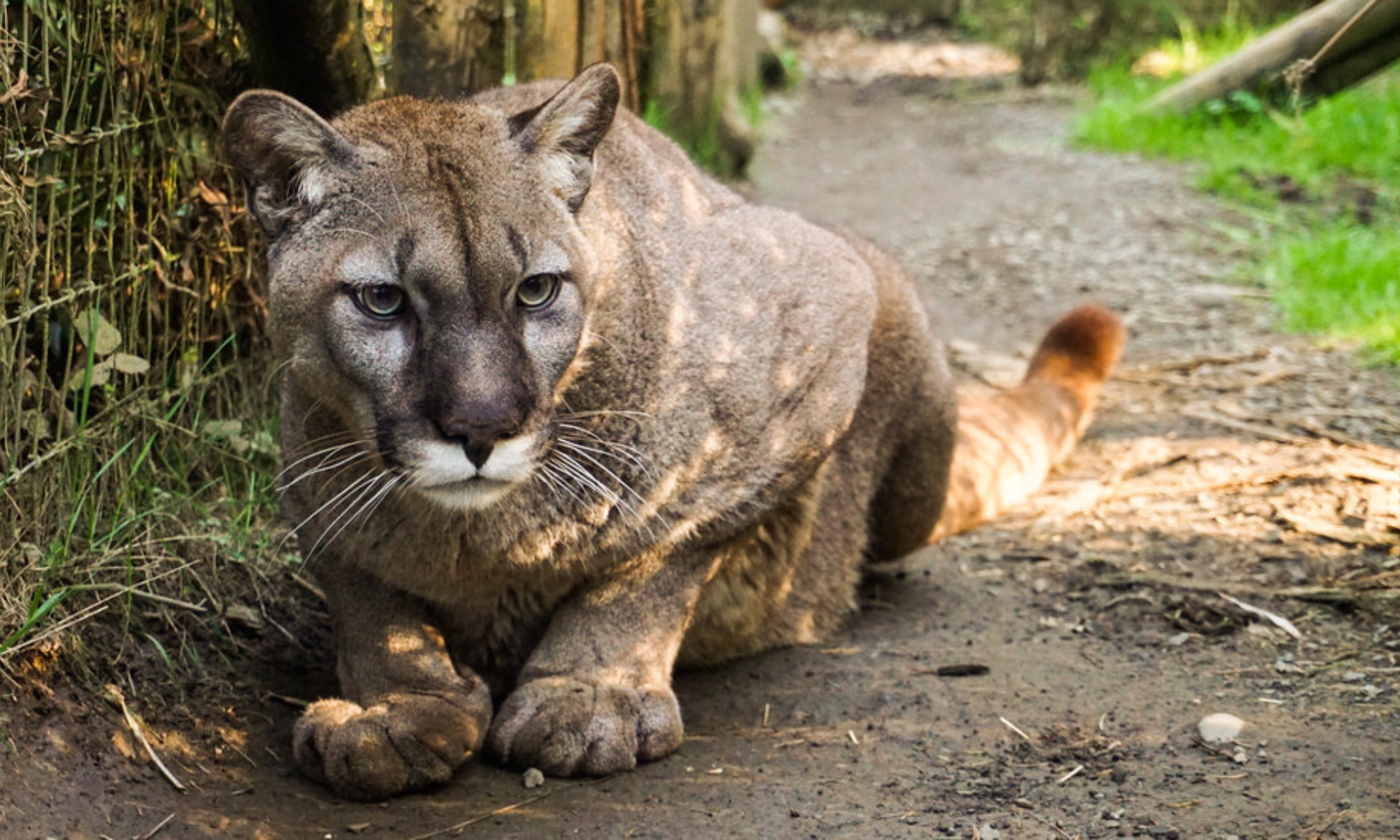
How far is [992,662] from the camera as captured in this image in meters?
4.09

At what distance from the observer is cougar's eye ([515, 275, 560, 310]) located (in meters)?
3.21

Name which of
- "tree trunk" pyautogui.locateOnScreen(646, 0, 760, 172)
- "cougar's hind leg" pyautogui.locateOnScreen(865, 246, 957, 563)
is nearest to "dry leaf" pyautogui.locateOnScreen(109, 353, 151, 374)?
"cougar's hind leg" pyautogui.locateOnScreen(865, 246, 957, 563)

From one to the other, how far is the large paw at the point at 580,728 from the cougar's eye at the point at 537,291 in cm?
93

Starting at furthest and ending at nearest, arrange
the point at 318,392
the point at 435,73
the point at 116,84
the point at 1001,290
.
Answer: the point at 1001,290
the point at 435,73
the point at 116,84
the point at 318,392

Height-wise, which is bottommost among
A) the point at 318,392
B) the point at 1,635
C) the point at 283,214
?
the point at 1,635

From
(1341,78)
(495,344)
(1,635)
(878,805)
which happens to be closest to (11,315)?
(1,635)

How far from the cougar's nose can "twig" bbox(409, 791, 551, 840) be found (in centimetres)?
79

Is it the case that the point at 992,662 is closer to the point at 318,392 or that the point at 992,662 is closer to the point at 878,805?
the point at 878,805

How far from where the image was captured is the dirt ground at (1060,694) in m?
3.19

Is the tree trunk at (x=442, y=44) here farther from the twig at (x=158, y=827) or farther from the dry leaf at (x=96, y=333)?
the twig at (x=158, y=827)

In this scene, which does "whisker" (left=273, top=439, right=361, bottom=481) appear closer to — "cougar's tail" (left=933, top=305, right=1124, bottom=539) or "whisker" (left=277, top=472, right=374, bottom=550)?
"whisker" (left=277, top=472, right=374, bottom=550)

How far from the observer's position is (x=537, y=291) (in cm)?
324

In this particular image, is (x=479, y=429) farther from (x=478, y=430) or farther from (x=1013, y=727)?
(x=1013, y=727)

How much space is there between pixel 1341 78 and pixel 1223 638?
184 inches
